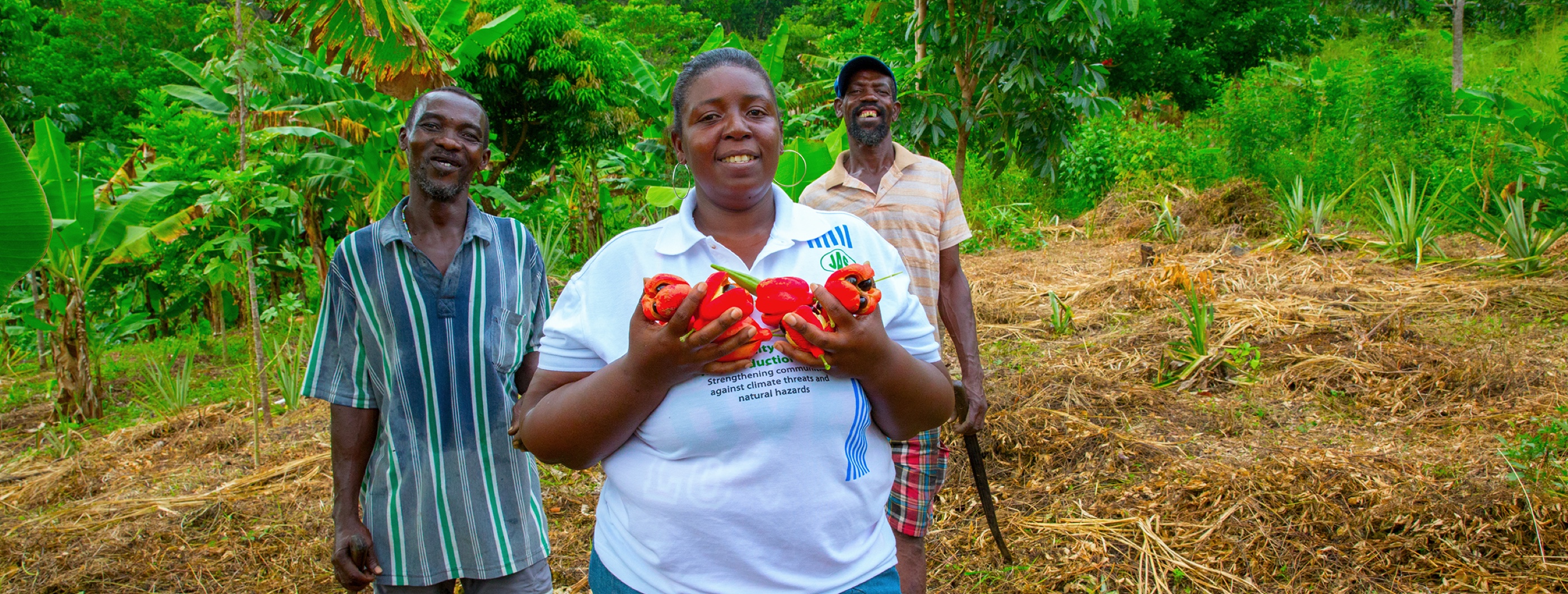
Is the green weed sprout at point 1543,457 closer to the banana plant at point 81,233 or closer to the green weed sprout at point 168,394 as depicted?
the banana plant at point 81,233

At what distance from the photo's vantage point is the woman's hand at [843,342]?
41.9 inches

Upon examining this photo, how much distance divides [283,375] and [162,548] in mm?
1842

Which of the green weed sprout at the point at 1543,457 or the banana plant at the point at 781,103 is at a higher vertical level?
the banana plant at the point at 781,103

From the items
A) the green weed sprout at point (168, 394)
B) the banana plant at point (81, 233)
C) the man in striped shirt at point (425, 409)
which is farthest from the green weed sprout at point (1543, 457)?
the green weed sprout at point (168, 394)

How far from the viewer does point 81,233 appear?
4.11m

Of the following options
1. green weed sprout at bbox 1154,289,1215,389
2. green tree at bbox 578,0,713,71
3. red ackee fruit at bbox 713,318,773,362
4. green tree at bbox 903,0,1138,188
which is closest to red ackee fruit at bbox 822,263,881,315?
red ackee fruit at bbox 713,318,773,362

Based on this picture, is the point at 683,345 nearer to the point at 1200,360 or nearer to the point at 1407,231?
the point at 1200,360

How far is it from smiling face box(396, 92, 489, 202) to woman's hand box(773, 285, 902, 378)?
46.2 inches

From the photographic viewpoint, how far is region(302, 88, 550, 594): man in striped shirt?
71.9 inches

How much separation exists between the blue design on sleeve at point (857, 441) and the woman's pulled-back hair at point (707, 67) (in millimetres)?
479

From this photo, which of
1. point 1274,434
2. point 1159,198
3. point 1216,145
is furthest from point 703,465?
point 1216,145

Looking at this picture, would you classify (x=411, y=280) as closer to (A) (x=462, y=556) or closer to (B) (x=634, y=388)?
(A) (x=462, y=556)

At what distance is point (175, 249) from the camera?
18.2ft

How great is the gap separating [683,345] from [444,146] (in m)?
1.20
